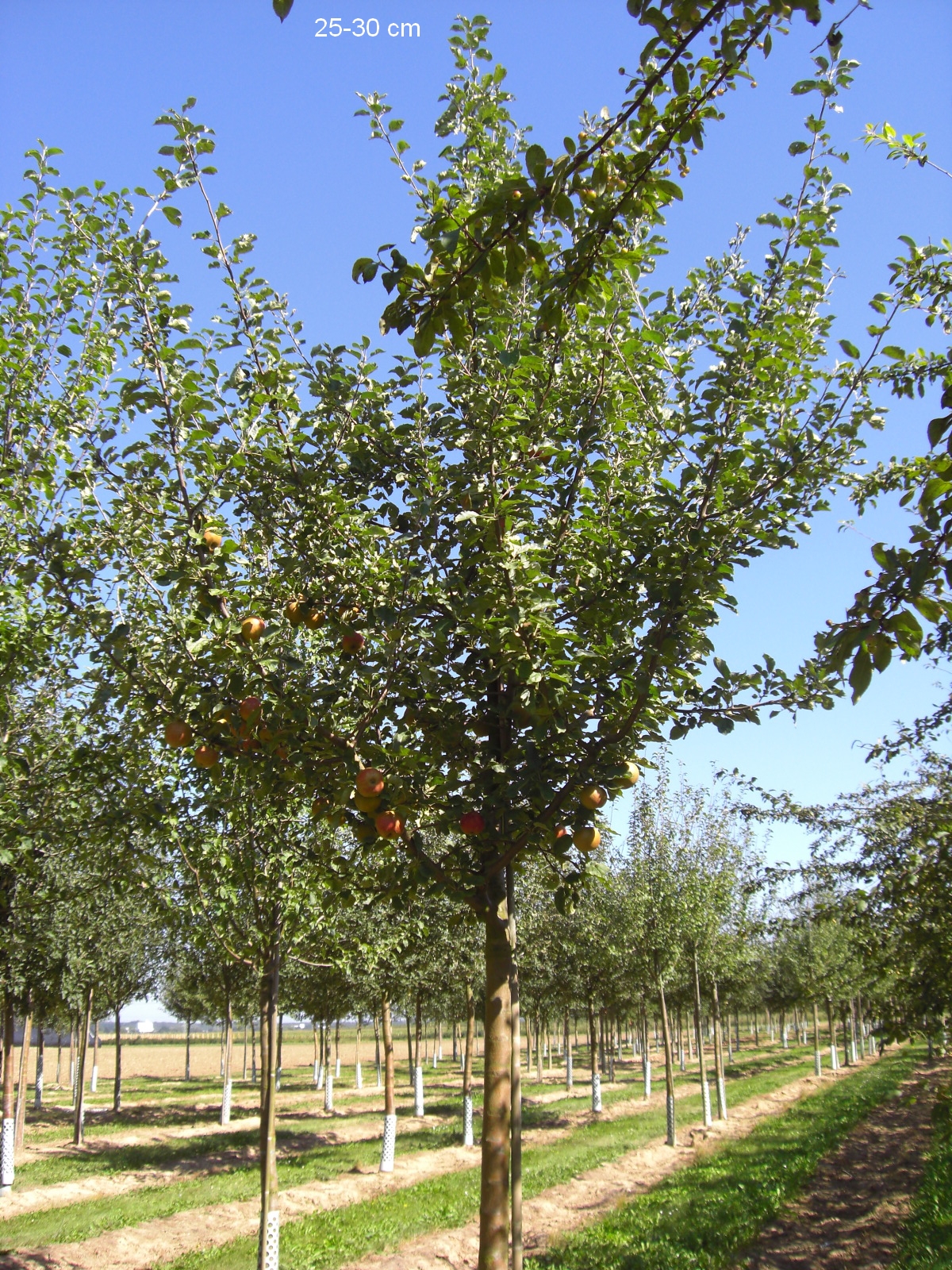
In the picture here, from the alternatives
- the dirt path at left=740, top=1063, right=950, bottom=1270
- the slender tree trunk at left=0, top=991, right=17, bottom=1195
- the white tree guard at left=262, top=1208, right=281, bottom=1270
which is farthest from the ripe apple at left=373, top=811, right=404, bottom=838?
the slender tree trunk at left=0, top=991, right=17, bottom=1195

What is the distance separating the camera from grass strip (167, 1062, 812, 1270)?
31.4 ft

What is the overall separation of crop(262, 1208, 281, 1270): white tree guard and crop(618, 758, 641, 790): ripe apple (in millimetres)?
6294

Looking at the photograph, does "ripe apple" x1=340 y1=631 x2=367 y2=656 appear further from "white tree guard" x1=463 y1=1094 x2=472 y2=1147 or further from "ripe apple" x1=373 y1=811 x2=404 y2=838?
"white tree guard" x1=463 y1=1094 x2=472 y2=1147

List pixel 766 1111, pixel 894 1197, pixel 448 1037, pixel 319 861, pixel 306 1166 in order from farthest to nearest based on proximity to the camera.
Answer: pixel 448 1037 → pixel 766 1111 → pixel 306 1166 → pixel 894 1197 → pixel 319 861

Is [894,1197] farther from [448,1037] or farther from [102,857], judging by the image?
[448,1037]

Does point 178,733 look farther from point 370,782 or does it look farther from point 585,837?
point 585,837

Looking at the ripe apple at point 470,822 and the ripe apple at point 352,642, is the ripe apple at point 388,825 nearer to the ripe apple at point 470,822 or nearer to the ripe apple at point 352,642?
the ripe apple at point 470,822

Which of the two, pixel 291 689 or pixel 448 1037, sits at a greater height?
pixel 291 689

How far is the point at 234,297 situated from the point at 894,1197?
14.0 meters

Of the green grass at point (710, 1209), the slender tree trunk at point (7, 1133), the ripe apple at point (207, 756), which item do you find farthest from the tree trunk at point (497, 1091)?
the slender tree trunk at point (7, 1133)

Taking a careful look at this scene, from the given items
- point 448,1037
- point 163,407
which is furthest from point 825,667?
point 448,1037

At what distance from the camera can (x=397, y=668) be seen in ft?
12.4

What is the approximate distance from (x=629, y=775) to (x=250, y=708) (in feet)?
5.58

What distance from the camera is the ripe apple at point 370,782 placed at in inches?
138
